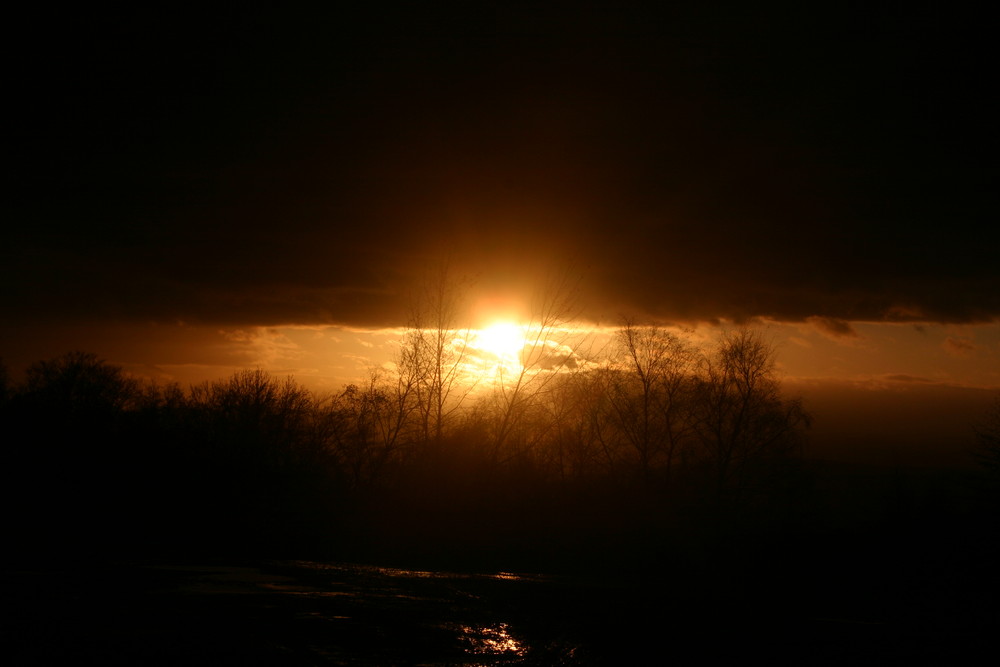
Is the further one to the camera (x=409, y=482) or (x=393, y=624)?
(x=409, y=482)

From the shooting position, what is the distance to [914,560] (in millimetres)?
23094

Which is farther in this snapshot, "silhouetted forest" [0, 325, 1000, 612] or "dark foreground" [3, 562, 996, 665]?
"silhouetted forest" [0, 325, 1000, 612]

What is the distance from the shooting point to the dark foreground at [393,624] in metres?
8.16

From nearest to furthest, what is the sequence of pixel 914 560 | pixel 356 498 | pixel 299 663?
pixel 299 663
pixel 914 560
pixel 356 498

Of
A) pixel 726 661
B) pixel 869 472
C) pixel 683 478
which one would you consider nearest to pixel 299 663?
pixel 726 661

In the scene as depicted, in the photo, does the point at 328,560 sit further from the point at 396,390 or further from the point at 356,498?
the point at 396,390

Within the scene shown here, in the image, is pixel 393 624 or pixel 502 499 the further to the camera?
pixel 502 499

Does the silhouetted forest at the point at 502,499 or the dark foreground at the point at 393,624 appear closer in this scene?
the dark foreground at the point at 393,624

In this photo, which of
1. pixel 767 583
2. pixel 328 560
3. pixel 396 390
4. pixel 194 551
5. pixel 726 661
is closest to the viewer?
pixel 726 661

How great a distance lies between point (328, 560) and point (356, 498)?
7070 mm

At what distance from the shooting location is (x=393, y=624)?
9.90m

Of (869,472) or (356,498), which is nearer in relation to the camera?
(356,498)

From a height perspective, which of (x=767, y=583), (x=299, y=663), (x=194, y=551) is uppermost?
(x=299, y=663)

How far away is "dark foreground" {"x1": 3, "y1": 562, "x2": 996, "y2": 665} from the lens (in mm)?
8156
